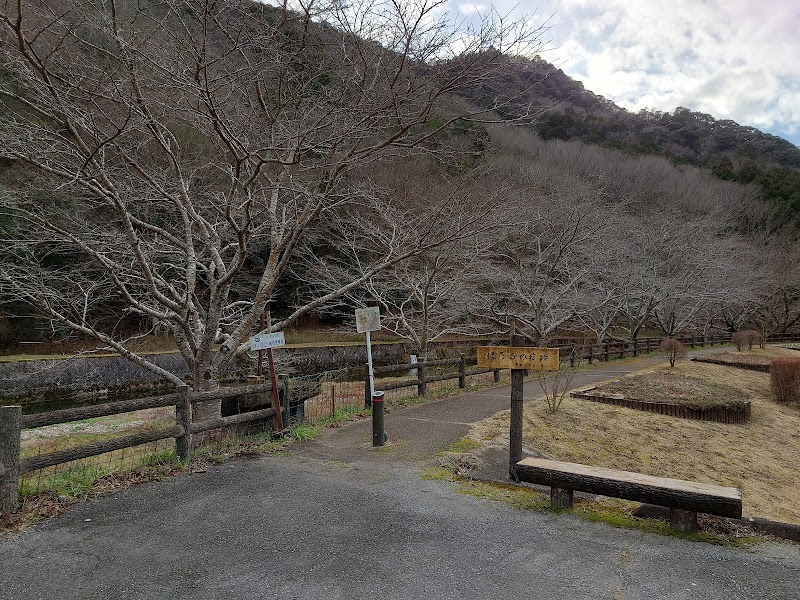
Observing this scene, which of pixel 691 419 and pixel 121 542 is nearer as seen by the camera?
pixel 121 542

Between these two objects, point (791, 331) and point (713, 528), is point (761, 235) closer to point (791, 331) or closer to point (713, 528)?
point (791, 331)

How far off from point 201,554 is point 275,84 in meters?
6.27

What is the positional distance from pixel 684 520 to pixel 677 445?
563 centimetres

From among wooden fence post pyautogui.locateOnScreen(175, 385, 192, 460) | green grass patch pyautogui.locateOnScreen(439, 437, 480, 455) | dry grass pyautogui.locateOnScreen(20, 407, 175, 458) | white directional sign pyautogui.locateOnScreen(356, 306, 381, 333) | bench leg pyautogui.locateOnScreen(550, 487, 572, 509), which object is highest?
white directional sign pyautogui.locateOnScreen(356, 306, 381, 333)

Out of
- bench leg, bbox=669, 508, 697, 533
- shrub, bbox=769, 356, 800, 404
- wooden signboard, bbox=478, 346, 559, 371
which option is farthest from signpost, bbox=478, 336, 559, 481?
shrub, bbox=769, 356, 800, 404

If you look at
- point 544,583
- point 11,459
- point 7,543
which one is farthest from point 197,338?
point 544,583

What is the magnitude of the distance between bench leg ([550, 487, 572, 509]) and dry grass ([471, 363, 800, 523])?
2.61m

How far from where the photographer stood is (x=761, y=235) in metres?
38.6

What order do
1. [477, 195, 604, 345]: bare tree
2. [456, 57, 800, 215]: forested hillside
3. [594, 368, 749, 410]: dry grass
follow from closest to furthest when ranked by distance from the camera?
1. [594, 368, 749, 410]: dry grass
2. [477, 195, 604, 345]: bare tree
3. [456, 57, 800, 215]: forested hillside

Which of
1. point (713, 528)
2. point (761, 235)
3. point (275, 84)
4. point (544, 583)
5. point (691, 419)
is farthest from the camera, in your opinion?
point (761, 235)

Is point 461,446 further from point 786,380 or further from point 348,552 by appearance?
point 786,380

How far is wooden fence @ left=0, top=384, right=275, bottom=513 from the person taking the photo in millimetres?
4043

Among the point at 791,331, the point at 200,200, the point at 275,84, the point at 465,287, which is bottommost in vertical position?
the point at 791,331

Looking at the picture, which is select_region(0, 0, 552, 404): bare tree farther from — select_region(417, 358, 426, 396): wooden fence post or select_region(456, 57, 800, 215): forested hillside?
select_region(456, 57, 800, 215): forested hillside
